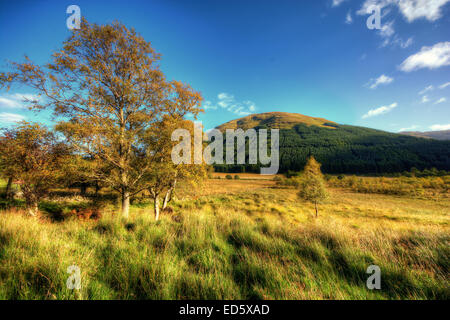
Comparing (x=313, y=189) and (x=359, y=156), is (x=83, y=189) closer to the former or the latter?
(x=313, y=189)

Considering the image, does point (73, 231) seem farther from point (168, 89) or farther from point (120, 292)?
point (168, 89)

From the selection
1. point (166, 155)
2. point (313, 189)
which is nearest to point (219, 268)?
point (166, 155)

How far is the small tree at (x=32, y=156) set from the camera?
25.6 ft

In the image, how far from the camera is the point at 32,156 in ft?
28.3

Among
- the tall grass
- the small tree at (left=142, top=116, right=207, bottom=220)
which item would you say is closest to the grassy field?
the tall grass

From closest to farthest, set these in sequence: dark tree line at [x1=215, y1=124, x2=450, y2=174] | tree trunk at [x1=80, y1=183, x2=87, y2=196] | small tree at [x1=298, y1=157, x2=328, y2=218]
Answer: small tree at [x1=298, y1=157, x2=328, y2=218], tree trunk at [x1=80, y1=183, x2=87, y2=196], dark tree line at [x1=215, y1=124, x2=450, y2=174]

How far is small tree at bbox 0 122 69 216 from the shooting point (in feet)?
25.6

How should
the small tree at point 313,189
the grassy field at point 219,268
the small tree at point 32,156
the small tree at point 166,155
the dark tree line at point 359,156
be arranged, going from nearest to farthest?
1. the grassy field at point 219,268
2. the small tree at point 32,156
3. the small tree at point 166,155
4. the small tree at point 313,189
5. the dark tree line at point 359,156

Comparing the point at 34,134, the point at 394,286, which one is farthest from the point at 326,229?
the point at 34,134

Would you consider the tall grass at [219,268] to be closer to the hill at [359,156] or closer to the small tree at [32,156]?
the small tree at [32,156]

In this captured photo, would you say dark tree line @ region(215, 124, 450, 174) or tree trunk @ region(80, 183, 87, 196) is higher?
dark tree line @ region(215, 124, 450, 174)

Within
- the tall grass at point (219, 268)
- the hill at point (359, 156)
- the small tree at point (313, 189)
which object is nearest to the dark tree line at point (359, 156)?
the hill at point (359, 156)

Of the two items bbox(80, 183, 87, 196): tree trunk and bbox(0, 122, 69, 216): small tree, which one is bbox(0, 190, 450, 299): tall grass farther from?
bbox(80, 183, 87, 196): tree trunk

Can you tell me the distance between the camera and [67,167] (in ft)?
25.1
